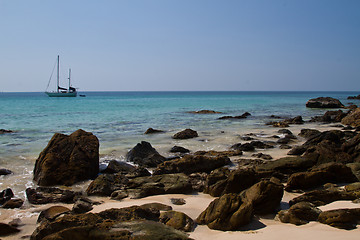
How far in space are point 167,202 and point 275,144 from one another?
29.5 feet

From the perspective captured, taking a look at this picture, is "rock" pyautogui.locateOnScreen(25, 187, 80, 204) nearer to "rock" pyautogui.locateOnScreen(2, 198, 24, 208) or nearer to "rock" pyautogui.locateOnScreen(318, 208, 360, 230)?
"rock" pyautogui.locateOnScreen(2, 198, 24, 208)

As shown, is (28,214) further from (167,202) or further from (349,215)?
(349,215)

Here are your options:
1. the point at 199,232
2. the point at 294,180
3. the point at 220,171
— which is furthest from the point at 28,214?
the point at 294,180

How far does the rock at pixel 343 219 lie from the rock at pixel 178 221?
2215 millimetres

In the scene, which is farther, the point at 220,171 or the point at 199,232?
the point at 220,171

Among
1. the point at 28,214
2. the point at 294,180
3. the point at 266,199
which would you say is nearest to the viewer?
the point at 266,199

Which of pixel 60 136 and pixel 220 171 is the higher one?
pixel 60 136

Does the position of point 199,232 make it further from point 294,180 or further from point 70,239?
point 294,180

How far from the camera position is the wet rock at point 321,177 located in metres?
7.28

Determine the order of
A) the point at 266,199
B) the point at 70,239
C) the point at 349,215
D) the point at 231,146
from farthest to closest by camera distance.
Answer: the point at 231,146
the point at 266,199
the point at 349,215
the point at 70,239

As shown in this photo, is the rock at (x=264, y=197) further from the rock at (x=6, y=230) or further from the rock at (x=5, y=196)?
the rock at (x=5, y=196)

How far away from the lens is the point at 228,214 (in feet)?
16.8

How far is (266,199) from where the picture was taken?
19.0 ft

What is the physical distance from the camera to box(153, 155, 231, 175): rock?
952cm
